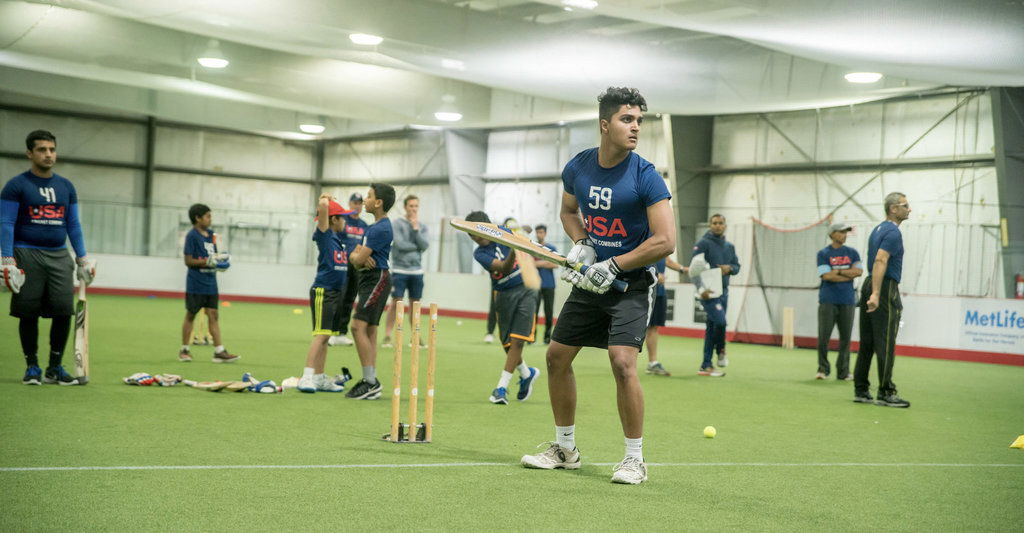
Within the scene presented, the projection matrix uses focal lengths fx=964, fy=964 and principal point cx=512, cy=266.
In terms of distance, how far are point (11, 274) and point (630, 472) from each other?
5571 mm

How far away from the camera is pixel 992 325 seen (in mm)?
17266

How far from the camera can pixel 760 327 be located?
1998 cm

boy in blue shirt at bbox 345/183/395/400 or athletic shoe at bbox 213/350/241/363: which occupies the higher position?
boy in blue shirt at bbox 345/183/395/400

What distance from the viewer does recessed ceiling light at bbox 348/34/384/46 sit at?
15555 millimetres

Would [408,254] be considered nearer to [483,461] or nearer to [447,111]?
[483,461]

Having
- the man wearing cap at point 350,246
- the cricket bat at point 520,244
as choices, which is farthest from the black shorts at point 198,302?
the cricket bat at point 520,244

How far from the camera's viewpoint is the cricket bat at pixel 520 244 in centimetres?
524

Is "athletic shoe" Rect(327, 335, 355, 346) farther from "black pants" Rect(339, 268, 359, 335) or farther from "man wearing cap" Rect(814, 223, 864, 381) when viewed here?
"man wearing cap" Rect(814, 223, 864, 381)

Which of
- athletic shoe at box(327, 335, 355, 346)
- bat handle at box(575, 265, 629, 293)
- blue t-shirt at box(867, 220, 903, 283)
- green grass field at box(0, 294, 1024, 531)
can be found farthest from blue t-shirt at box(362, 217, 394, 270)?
athletic shoe at box(327, 335, 355, 346)

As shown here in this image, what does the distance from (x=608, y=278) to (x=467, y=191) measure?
26.5 m

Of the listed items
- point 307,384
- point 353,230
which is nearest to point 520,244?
point 307,384

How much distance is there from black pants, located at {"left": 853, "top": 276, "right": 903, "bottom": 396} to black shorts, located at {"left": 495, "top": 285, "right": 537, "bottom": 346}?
3.36 m

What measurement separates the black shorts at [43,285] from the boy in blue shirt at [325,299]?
2138 millimetres

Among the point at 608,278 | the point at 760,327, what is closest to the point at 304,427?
the point at 608,278
